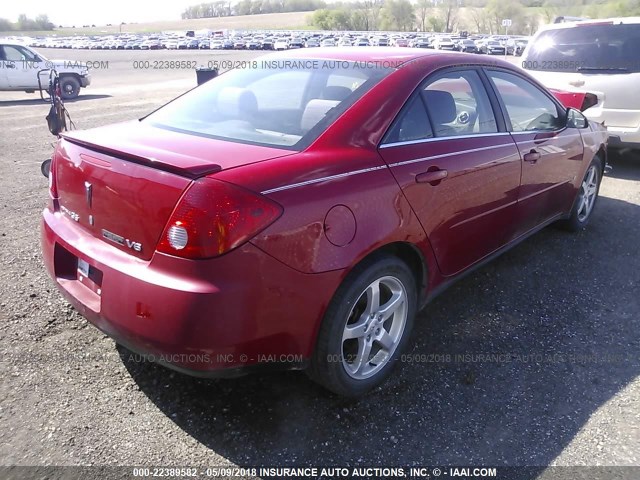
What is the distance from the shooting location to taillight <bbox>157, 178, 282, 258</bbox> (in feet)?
6.54

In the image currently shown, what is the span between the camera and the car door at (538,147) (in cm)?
361

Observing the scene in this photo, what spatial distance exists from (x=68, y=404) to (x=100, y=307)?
0.63 metres

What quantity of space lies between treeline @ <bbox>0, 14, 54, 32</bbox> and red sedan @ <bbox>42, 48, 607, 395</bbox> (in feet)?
385

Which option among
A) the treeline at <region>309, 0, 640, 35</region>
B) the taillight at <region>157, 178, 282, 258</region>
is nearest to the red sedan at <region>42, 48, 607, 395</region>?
the taillight at <region>157, 178, 282, 258</region>

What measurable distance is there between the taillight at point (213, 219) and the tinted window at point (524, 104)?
2221 millimetres

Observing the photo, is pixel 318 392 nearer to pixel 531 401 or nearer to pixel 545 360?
pixel 531 401

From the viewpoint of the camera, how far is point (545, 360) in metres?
3.01

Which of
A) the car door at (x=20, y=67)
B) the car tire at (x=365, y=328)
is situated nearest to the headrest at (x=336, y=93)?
the car tire at (x=365, y=328)

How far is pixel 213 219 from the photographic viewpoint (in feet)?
6.53

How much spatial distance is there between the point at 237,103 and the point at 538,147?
7.14 feet

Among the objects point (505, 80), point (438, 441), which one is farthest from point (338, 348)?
point (505, 80)

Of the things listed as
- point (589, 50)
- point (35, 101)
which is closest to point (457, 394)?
point (589, 50)

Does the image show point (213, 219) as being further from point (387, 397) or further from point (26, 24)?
point (26, 24)

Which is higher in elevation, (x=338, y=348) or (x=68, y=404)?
(x=338, y=348)
